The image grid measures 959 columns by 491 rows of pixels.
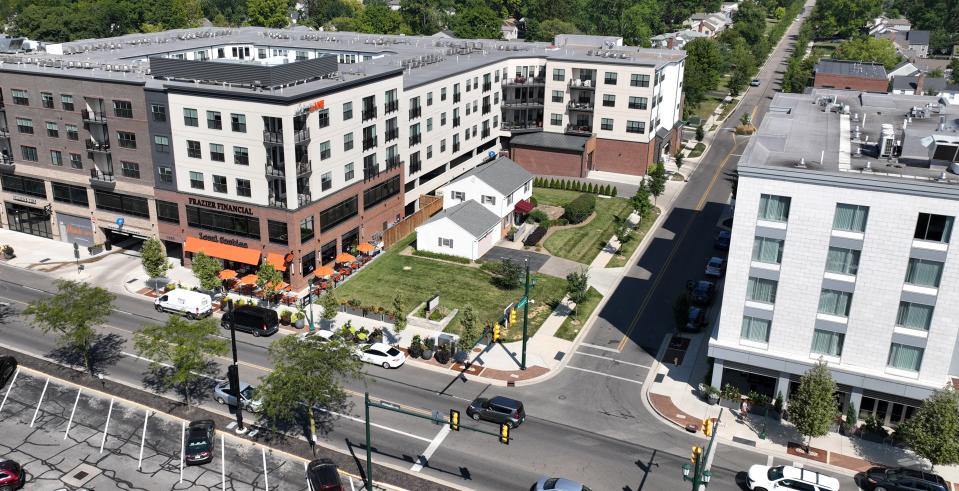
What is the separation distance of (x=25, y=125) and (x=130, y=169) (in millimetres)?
14093

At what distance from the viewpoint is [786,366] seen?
172 feet

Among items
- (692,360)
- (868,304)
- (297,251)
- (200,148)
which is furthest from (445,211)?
(868,304)

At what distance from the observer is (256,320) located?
6550 cm

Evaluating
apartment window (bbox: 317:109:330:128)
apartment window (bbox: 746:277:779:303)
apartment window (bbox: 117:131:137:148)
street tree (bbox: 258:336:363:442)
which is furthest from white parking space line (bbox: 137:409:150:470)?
apartment window (bbox: 746:277:779:303)

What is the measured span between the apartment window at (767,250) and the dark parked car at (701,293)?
1876cm

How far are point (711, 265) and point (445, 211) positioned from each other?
94.9 ft

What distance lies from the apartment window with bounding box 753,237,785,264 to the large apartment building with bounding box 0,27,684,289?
4057 cm

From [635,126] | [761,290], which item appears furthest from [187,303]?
[635,126]

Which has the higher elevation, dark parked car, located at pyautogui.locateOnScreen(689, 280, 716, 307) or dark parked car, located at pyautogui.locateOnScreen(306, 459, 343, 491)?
dark parked car, located at pyautogui.locateOnScreen(689, 280, 716, 307)

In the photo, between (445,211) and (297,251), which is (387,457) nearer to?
(297,251)

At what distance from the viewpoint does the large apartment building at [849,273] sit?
4772 cm

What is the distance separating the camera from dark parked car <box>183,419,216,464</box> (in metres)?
47.9

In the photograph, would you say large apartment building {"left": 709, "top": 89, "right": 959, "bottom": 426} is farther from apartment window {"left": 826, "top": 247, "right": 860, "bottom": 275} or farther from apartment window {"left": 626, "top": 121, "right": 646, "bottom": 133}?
apartment window {"left": 626, "top": 121, "right": 646, "bottom": 133}

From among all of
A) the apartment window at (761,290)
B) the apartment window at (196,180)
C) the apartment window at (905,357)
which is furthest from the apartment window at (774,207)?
the apartment window at (196,180)
